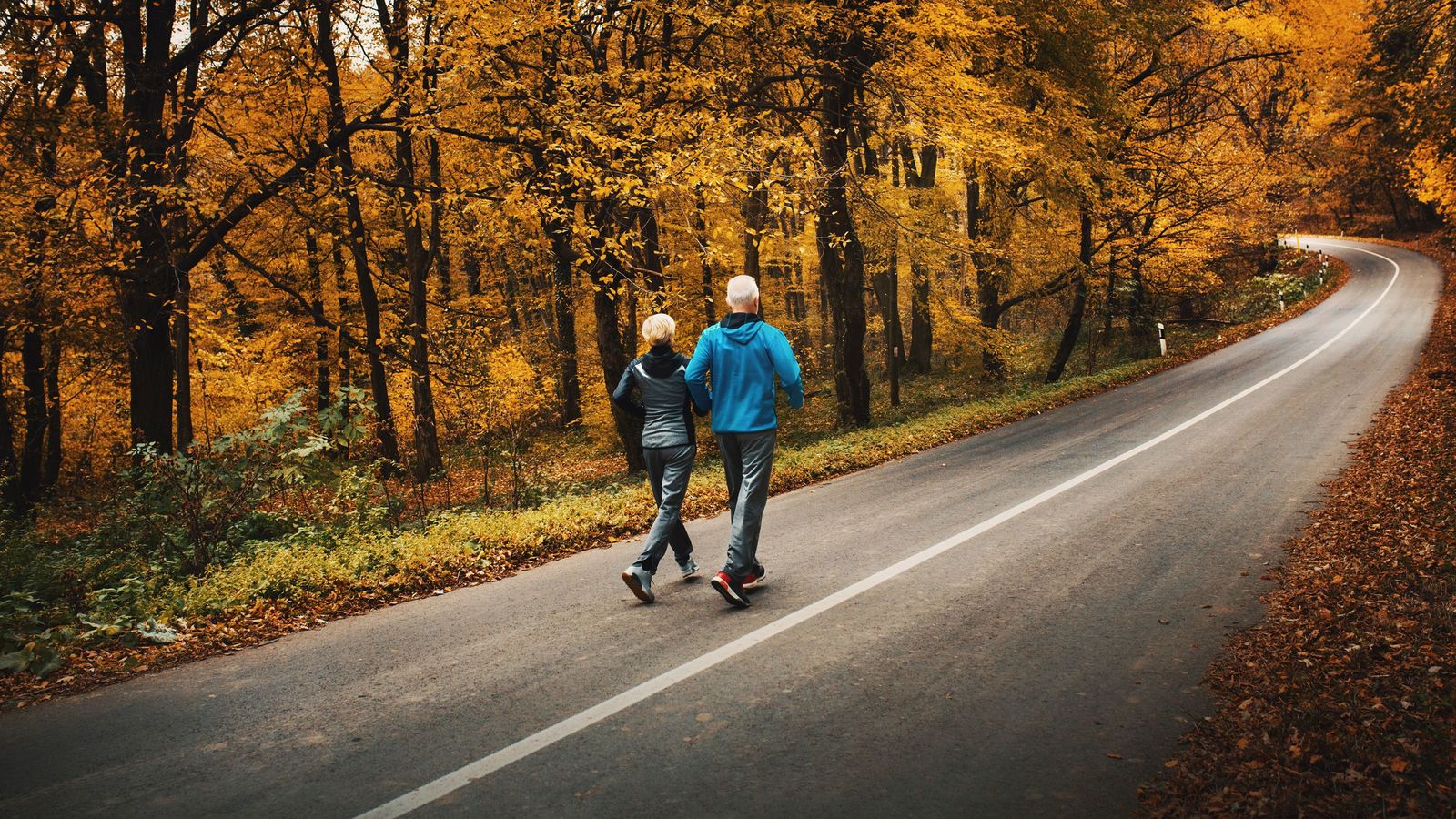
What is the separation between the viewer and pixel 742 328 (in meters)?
5.64

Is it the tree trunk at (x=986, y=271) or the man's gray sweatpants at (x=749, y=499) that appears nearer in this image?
the man's gray sweatpants at (x=749, y=499)

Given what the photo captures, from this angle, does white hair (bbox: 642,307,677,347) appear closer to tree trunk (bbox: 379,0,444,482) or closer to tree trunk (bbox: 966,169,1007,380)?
tree trunk (bbox: 379,0,444,482)

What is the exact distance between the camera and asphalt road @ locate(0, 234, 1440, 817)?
3.39 metres

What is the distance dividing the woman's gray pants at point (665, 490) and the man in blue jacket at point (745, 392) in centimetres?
40

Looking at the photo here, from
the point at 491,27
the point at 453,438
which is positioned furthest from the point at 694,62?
the point at 453,438

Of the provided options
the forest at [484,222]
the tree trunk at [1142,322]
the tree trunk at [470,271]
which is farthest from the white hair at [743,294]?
the tree trunk at [1142,322]

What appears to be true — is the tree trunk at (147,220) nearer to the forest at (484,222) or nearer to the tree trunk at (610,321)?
the forest at (484,222)

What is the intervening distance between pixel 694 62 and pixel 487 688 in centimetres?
1356

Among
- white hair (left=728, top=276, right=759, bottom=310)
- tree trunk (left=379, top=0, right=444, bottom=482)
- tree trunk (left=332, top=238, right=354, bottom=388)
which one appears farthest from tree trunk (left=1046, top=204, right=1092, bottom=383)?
tree trunk (left=332, top=238, right=354, bottom=388)

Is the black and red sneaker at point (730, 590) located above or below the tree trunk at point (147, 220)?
below

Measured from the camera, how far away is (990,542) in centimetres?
695

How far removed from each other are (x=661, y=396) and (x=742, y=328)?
796 mm

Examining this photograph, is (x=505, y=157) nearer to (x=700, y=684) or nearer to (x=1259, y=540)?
(x=700, y=684)

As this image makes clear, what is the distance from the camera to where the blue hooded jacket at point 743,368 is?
5594 millimetres
